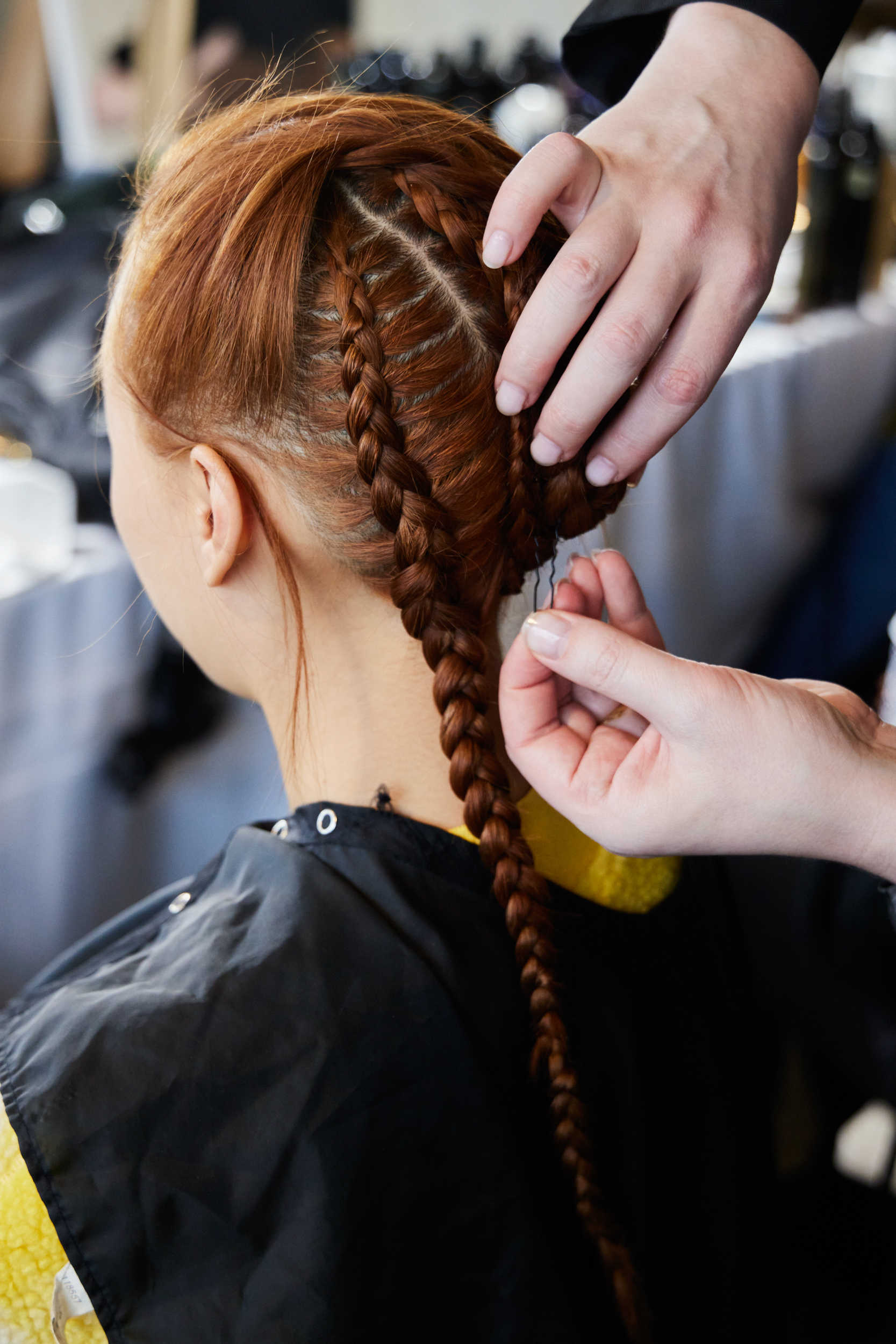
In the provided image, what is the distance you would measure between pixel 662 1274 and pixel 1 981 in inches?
36.5

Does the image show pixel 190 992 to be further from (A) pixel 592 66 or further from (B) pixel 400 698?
(A) pixel 592 66

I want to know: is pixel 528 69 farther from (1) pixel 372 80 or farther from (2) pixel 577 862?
(2) pixel 577 862

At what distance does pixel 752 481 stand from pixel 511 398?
1419mm

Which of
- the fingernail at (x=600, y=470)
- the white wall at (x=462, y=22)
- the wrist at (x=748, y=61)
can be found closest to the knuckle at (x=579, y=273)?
the fingernail at (x=600, y=470)

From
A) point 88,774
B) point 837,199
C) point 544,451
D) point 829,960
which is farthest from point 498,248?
point 837,199

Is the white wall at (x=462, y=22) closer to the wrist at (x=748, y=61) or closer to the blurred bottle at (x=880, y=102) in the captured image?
the blurred bottle at (x=880, y=102)

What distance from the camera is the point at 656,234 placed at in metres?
0.66

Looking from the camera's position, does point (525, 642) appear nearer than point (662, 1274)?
Yes

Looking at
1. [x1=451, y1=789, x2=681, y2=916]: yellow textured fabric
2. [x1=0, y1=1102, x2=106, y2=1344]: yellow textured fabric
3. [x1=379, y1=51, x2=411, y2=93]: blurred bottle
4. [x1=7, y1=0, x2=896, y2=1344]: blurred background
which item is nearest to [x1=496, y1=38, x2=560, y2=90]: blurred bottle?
[x1=7, y1=0, x2=896, y2=1344]: blurred background

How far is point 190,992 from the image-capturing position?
2.22ft

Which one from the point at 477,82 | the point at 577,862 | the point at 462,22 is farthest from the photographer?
the point at 462,22

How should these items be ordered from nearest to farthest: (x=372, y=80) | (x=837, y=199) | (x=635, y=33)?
(x=635, y=33)
(x=372, y=80)
(x=837, y=199)

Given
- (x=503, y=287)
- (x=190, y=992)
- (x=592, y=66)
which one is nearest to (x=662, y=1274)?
(x=190, y=992)

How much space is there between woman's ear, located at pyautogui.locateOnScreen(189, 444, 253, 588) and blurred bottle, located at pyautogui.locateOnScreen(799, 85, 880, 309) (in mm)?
1788
